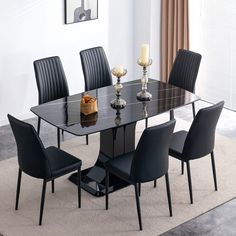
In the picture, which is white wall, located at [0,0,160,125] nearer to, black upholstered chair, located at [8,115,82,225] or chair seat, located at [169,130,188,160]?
black upholstered chair, located at [8,115,82,225]

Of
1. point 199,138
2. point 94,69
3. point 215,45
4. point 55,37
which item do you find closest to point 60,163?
→ point 199,138

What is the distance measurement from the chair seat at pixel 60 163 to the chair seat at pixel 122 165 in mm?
256

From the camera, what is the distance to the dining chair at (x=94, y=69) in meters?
6.72

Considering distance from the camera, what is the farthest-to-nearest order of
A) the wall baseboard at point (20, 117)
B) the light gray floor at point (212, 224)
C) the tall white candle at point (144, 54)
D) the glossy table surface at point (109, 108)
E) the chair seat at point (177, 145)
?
1. the wall baseboard at point (20, 117)
2. the tall white candle at point (144, 54)
3. the chair seat at point (177, 145)
4. the glossy table surface at point (109, 108)
5. the light gray floor at point (212, 224)

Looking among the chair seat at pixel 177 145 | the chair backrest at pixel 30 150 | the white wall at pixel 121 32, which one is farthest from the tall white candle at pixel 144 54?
the white wall at pixel 121 32

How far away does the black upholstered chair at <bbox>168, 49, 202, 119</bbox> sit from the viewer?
662 cm

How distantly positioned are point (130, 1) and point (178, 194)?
309cm

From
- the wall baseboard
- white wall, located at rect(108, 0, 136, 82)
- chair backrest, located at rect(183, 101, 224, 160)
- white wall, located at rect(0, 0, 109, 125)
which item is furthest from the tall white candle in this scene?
white wall, located at rect(108, 0, 136, 82)

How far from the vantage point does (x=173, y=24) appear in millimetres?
7988

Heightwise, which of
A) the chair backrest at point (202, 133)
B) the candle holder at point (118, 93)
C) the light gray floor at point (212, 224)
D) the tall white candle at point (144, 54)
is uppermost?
the tall white candle at point (144, 54)

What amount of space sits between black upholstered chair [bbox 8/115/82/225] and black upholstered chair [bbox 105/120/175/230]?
1.28 ft

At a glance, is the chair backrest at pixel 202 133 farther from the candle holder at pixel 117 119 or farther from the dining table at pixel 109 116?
the candle holder at pixel 117 119

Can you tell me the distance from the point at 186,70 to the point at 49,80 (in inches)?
53.5

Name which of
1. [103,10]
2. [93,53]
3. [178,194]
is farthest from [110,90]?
[103,10]
